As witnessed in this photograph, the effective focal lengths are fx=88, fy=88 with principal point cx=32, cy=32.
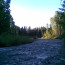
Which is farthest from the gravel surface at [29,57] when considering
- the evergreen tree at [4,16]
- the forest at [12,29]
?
the evergreen tree at [4,16]

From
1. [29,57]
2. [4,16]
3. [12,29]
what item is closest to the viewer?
[29,57]

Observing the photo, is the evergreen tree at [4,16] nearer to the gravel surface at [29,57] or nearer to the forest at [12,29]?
the forest at [12,29]

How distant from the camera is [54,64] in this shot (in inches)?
92.6

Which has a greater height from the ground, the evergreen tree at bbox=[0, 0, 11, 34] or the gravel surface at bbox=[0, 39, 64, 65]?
the evergreen tree at bbox=[0, 0, 11, 34]

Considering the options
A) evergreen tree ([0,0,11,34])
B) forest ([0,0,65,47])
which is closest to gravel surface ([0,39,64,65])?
forest ([0,0,65,47])

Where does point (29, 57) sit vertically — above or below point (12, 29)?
below

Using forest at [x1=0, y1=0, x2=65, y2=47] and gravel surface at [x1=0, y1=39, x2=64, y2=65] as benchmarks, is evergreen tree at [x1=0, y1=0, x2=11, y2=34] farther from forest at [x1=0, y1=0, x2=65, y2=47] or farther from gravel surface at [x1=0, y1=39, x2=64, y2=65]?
gravel surface at [x1=0, y1=39, x2=64, y2=65]

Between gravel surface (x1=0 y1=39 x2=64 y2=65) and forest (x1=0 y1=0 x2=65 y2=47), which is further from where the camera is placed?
forest (x1=0 y1=0 x2=65 y2=47)

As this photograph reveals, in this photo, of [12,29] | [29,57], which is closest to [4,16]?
[12,29]

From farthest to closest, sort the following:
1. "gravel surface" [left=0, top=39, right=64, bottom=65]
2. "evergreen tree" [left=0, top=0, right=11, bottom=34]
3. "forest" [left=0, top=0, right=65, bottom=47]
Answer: "evergreen tree" [left=0, top=0, right=11, bottom=34], "forest" [left=0, top=0, right=65, bottom=47], "gravel surface" [left=0, top=39, right=64, bottom=65]

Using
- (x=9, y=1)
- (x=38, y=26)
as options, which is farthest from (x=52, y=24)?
(x=9, y=1)

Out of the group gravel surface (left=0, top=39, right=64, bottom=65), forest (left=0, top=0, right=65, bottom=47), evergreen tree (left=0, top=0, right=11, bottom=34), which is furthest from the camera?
evergreen tree (left=0, top=0, right=11, bottom=34)

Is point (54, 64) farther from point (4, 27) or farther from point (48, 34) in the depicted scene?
point (48, 34)

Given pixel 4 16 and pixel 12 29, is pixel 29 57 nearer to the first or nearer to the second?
pixel 4 16
